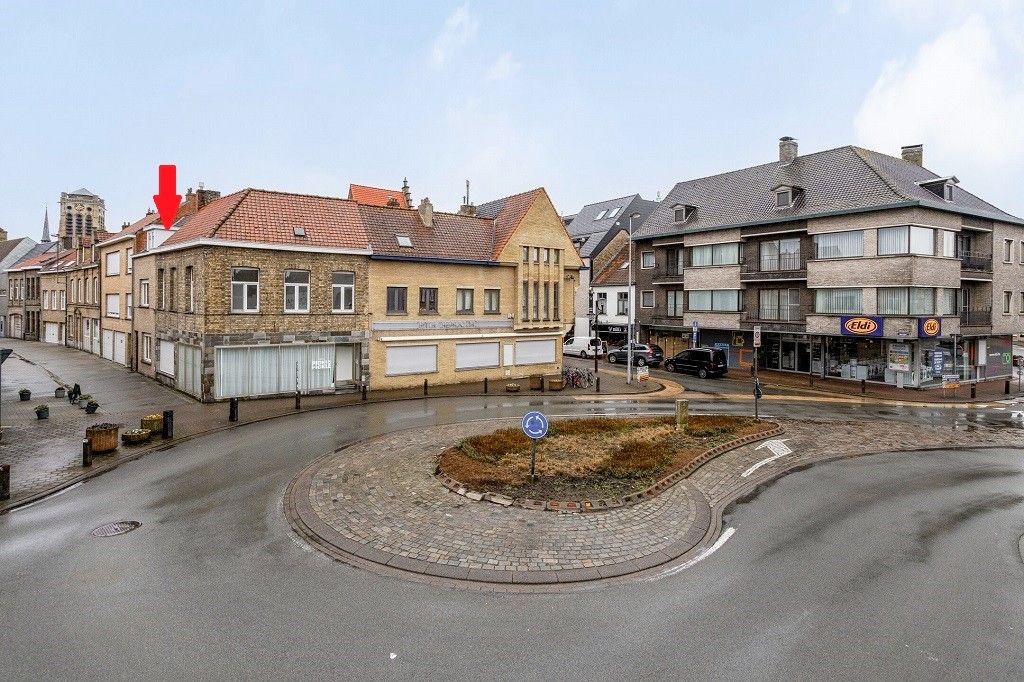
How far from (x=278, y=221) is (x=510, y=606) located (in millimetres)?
24259

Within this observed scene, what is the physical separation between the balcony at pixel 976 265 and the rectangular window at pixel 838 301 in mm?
6575

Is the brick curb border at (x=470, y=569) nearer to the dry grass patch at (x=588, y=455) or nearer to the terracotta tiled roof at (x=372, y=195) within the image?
the dry grass patch at (x=588, y=455)

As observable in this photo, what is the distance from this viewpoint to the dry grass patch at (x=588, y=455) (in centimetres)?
1357

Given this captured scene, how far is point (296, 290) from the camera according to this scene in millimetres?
27891

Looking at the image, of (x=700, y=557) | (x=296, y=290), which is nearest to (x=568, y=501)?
(x=700, y=557)

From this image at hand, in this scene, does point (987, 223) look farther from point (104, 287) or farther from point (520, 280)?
point (104, 287)

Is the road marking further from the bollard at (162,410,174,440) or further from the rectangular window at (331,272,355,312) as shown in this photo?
the rectangular window at (331,272,355,312)

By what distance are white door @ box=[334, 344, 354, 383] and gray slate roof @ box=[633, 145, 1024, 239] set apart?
84.9ft

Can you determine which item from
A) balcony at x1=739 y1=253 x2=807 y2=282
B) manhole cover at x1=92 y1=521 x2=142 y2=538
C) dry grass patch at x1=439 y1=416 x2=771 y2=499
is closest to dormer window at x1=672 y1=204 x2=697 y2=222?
balcony at x1=739 y1=253 x2=807 y2=282

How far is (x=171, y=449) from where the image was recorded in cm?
1778

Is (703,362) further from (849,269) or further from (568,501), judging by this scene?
(568,501)

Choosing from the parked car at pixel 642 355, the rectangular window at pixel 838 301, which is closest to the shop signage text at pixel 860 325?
the rectangular window at pixel 838 301

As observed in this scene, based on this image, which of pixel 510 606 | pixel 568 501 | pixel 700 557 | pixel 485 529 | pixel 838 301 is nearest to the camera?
pixel 510 606

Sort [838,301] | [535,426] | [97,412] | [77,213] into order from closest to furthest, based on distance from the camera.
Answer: [535,426] → [97,412] → [838,301] → [77,213]
